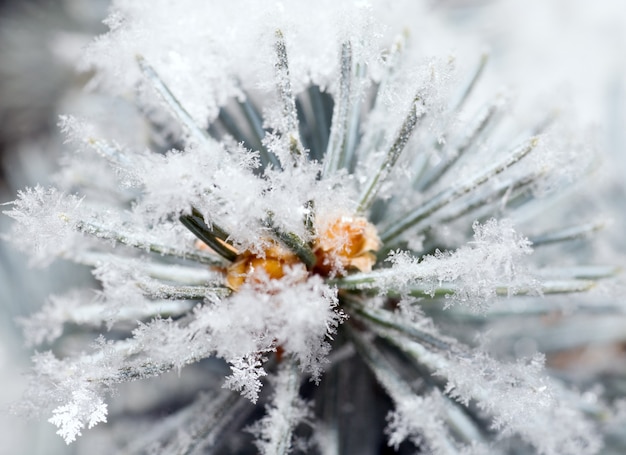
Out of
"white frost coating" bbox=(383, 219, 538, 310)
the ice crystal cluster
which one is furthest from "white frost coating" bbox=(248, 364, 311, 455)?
"white frost coating" bbox=(383, 219, 538, 310)

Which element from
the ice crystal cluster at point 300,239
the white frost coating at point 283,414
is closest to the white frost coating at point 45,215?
the ice crystal cluster at point 300,239

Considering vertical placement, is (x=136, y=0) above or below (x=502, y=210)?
above

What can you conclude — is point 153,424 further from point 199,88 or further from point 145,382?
point 199,88

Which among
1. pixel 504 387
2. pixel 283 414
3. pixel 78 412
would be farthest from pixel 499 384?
pixel 78 412

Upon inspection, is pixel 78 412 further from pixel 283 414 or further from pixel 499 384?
pixel 499 384

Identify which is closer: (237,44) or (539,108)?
(237,44)

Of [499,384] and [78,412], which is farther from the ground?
[78,412]

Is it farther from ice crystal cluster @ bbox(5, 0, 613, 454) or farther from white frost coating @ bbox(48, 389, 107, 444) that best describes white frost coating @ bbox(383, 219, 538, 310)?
white frost coating @ bbox(48, 389, 107, 444)

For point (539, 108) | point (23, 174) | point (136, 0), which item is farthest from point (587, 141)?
point (23, 174)
